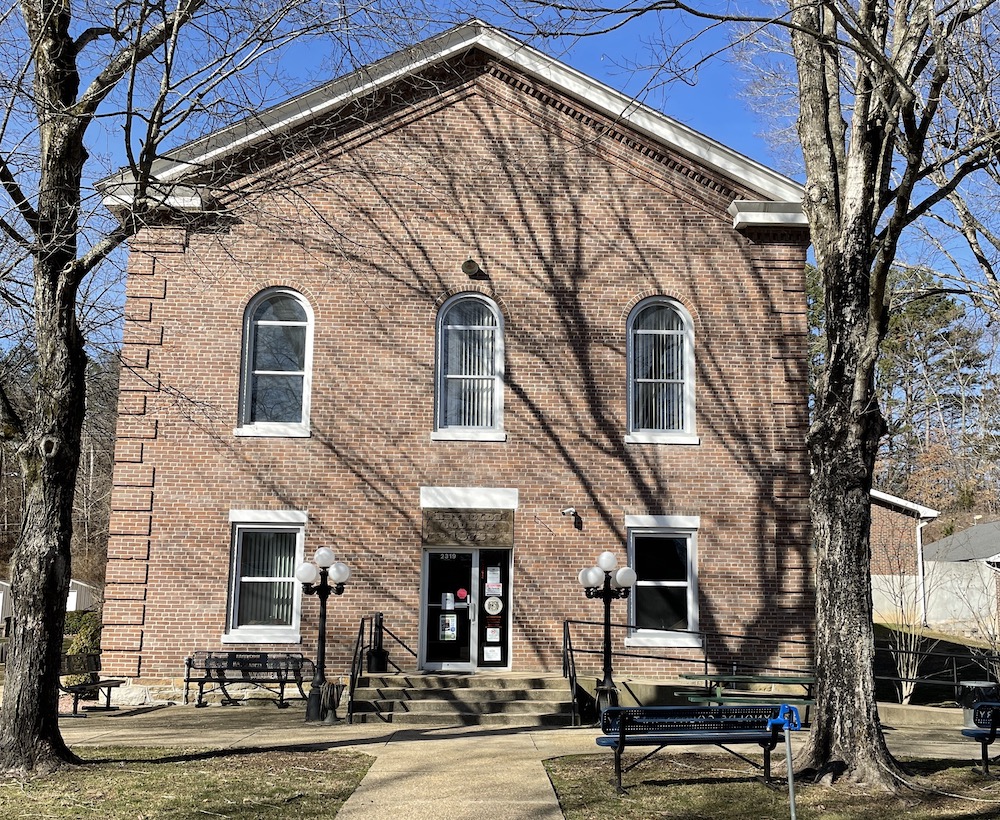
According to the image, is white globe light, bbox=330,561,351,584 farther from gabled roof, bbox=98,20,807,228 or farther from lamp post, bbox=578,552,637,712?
gabled roof, bbox=98,20,807,228

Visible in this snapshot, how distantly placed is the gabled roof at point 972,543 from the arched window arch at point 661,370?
29.8 meters

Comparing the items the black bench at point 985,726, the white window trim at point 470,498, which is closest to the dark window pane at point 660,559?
the white window trim at point 470,498

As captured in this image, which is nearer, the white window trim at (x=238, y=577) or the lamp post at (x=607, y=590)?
the lamp post at (x=607, y=590)

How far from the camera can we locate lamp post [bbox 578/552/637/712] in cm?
1428

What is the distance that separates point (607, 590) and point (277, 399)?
6297mm

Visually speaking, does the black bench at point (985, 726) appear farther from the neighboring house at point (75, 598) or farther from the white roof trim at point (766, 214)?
the neighboring house at point (75, 598)

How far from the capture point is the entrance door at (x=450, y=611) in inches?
629

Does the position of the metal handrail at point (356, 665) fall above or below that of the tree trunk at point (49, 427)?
below

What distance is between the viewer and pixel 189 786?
913cm

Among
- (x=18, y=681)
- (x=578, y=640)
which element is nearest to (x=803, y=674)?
(x=578, y=640)

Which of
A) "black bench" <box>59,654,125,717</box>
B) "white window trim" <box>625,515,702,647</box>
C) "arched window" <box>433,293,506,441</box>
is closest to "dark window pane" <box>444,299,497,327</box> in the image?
"arched window" <box>433,293,506,441</box>

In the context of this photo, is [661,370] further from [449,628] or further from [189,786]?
[189,786]

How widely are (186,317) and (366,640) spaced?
607 centimetres

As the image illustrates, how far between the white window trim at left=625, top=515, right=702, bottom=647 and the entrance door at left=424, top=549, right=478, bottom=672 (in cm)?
260
